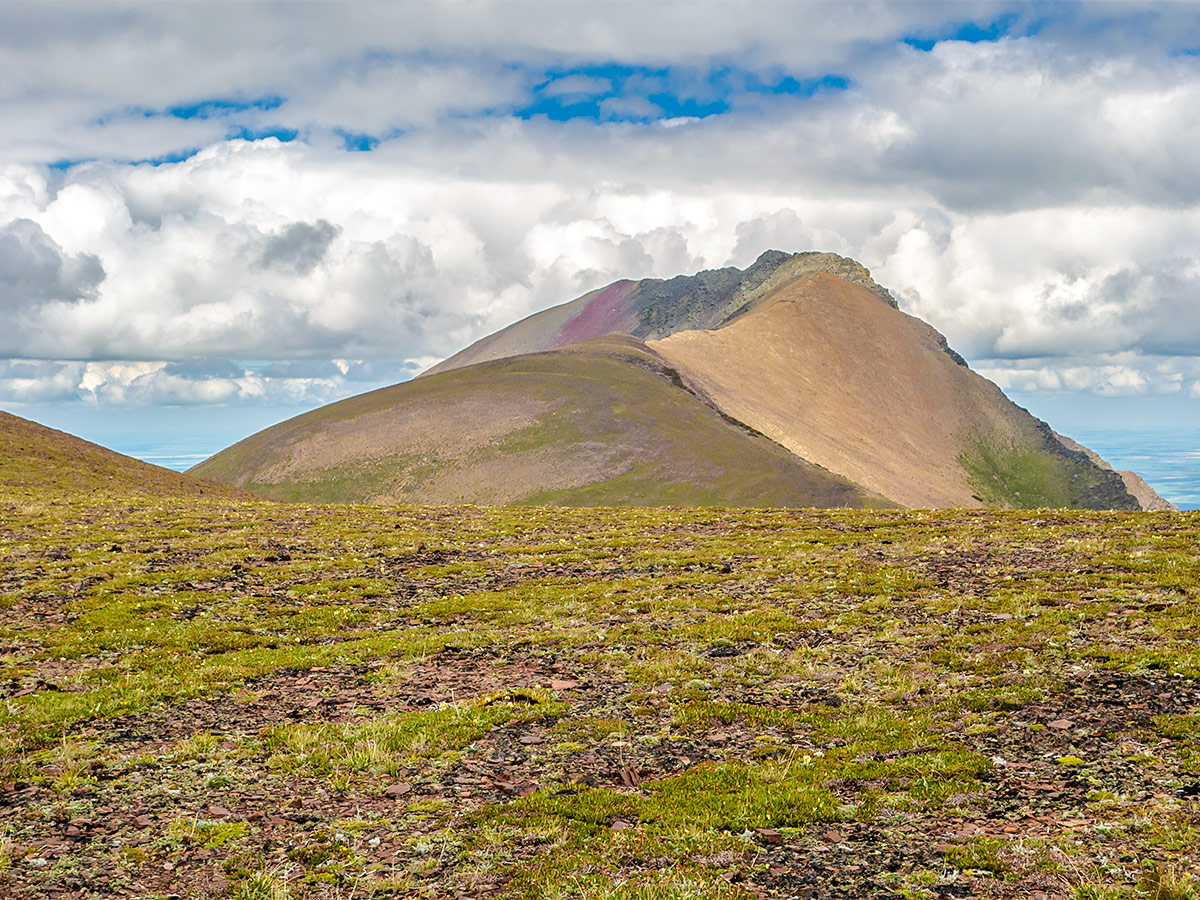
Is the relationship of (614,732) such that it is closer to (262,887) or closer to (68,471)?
(262,887)

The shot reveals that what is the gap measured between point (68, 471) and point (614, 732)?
279 feet

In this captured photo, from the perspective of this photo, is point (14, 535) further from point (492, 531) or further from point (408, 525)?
point (492, 531)

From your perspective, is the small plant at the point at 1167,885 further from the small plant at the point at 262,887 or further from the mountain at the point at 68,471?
the mountain at the point at 68,471

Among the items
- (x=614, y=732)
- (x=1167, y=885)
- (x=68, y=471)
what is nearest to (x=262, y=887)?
(x=614, y=732)

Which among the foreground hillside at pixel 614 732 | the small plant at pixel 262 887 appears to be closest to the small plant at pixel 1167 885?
the foreground hillside at pixel 614 732

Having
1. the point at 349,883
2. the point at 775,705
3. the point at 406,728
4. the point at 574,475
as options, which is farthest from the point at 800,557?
the point at 574,475

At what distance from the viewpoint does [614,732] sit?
16.9 metres

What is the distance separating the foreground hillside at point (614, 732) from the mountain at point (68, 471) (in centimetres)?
4785

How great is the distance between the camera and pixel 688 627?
84.9ft

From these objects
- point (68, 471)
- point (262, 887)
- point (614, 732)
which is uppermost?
point (68, 471)

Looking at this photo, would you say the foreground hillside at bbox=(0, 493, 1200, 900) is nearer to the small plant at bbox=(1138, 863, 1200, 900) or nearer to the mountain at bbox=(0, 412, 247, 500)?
the small plant at bbox=(1138, 863, 1200, 900)

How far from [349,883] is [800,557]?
3073 cm

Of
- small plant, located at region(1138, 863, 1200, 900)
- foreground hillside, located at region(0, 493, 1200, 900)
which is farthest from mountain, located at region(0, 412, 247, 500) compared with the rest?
small plant, located at region(1138, 863, 1200, 900)

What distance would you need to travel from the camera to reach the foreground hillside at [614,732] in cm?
1122
